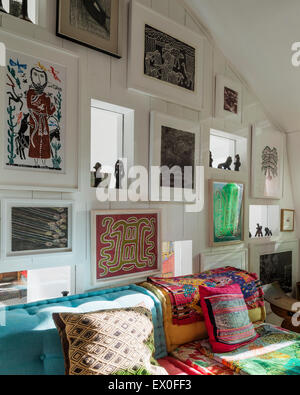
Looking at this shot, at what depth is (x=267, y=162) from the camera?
3.16 metres

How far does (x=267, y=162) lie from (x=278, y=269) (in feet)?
3.75

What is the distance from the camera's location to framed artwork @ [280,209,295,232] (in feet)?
10.9

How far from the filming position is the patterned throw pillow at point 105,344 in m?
1.23

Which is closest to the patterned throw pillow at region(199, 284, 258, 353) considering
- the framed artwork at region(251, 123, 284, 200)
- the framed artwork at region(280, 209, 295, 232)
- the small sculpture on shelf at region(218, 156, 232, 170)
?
the small sculpture on shelf at region(218, 156, 232, 170)

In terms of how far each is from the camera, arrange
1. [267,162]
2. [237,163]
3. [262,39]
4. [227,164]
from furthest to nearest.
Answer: [267,162] → [237,163] → [227,164] → [262,39]

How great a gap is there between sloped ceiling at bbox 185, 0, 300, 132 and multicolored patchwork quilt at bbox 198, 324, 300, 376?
212 centimetres

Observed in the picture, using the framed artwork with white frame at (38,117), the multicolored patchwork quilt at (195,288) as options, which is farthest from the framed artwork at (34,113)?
the multicolored patchwork quilt at (195,288)

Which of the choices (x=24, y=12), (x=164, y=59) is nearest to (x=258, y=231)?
(x=164, y=59)

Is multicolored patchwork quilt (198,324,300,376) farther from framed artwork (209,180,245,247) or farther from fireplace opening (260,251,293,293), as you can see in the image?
fireplace opening (260,251,293,293)

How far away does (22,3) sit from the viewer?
1641 mm

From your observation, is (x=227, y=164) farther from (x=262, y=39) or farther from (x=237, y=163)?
(x=262, y=39)

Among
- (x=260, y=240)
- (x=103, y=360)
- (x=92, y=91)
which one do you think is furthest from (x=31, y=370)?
(x=260, y=240)

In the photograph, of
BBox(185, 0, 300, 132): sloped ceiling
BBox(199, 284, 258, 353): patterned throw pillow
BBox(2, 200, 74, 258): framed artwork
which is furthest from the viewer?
BBox(185, 0, 300, 132): sloped ceiling
